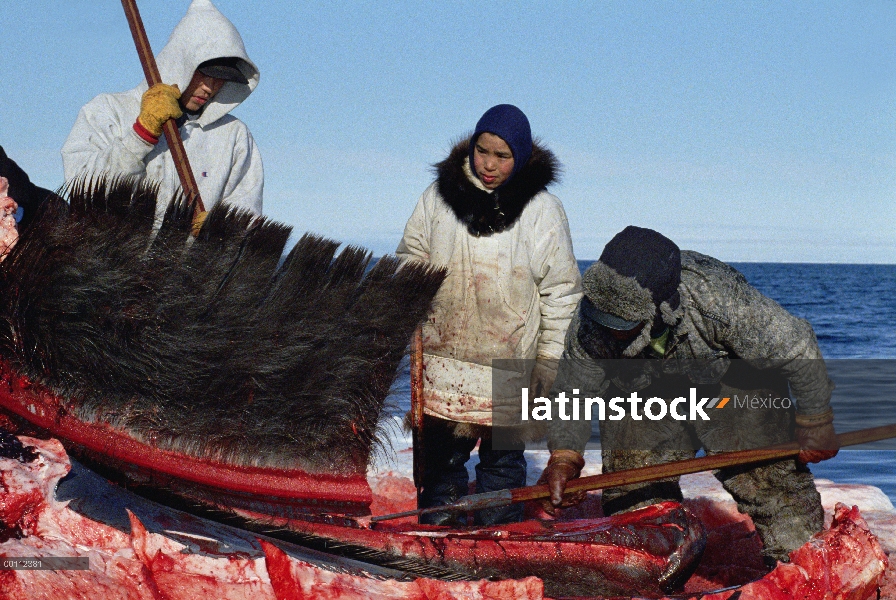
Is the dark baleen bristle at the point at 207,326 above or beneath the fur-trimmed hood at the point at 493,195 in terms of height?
beneath

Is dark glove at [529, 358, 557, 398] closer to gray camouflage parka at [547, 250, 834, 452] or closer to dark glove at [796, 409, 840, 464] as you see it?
gray camouflage parka at [547, 250, 834, 452]

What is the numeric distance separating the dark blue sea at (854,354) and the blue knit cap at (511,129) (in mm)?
1142

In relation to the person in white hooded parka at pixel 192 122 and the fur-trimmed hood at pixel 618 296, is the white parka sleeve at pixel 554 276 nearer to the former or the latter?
the fur-trimmed hood at pixel 618 296

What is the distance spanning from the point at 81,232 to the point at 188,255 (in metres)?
0.33

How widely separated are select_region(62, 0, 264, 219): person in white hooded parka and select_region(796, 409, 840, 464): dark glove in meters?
2.47

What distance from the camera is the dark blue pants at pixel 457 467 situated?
4293 millimetres

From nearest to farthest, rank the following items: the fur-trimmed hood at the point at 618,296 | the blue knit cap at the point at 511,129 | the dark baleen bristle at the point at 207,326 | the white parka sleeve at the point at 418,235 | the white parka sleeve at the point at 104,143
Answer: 1. the dark baleen bristle at the point at 207,326
2. the fur-trimmed hood at the point at 618,296
3. the white parka sleeve at the point at 104,143
4. the blue knit cap at the point at 511,129
5. the white parka sleeve at the point at 418,235

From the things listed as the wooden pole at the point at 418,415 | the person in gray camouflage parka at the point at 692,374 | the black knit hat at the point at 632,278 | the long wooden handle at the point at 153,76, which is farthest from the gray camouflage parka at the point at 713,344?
the long wooden handle at the point at 153,76

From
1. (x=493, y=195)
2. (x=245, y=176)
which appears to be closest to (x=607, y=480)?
(x=493, y=195)

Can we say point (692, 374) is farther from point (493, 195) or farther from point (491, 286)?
point (493, 195)

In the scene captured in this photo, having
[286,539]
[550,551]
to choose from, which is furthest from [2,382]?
[550,551]

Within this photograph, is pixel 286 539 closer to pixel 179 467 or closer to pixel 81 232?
pixel 179 467

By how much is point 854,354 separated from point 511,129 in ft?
58.9

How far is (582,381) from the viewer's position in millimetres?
3730
